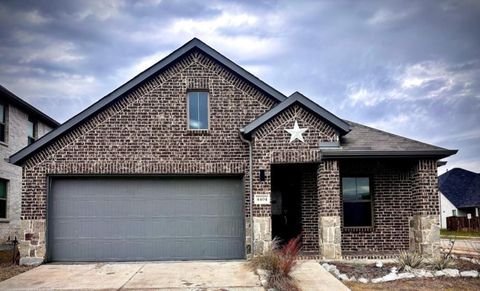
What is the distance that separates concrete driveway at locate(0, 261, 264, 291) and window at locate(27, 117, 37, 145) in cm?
1032

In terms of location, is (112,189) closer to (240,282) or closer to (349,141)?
(240,282)

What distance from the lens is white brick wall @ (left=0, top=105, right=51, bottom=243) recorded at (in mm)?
18344

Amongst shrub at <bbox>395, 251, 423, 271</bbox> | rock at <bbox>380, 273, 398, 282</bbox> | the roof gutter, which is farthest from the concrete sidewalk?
the roof gutter

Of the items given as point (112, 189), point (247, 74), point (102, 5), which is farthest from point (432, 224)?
point (102, 5)

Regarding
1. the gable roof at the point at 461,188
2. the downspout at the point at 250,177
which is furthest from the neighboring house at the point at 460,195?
the downspout at the point at 250,177

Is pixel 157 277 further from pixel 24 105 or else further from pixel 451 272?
pixel 24 105

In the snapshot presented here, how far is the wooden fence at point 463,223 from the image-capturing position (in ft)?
113

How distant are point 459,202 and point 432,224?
3620 centimetres

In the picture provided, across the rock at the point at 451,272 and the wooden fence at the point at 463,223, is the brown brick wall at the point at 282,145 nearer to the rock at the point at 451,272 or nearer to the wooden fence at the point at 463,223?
the rock at the point at 451,272

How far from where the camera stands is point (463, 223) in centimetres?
3638

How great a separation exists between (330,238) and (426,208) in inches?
114

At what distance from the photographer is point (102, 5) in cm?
1442

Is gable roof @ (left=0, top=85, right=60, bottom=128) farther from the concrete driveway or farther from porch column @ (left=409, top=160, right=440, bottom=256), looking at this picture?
porch column @ (left=409, top=160, right=440, bottom=256)

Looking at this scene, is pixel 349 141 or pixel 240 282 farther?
pixel 349 141
